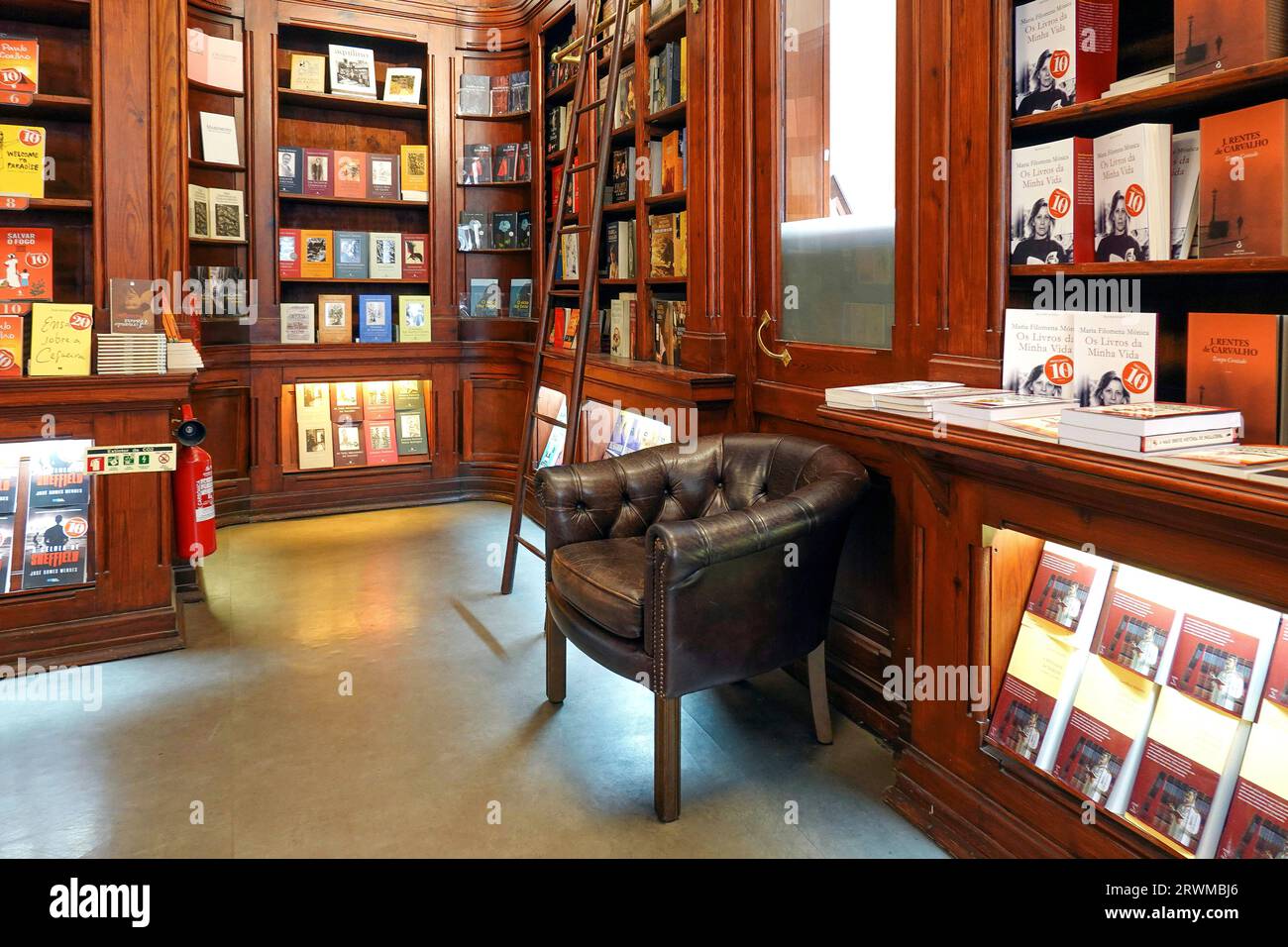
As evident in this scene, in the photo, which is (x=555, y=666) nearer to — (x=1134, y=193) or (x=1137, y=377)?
(x=1137, y=377)

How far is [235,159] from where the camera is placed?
221 inches

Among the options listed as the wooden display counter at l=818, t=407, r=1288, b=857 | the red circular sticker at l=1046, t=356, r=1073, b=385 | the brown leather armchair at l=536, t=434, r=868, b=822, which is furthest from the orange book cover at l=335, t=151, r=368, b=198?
the red circular sticker at l=1046, t=356, r=1073, b=385

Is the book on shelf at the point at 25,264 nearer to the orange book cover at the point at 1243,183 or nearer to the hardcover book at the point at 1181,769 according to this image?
the orange book cover at the point at 1243,183

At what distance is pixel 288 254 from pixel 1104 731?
17.9ft

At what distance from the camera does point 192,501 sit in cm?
416

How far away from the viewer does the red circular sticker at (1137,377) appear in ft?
6.55

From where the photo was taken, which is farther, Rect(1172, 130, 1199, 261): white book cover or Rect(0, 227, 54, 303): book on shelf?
Rect(0, 227, 54, 303): book on shelf

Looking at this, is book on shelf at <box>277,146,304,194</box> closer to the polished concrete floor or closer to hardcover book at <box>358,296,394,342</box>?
hardcover book at <box>358,296,394,342</box>

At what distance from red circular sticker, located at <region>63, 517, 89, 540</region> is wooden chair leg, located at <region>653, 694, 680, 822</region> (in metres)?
2.59

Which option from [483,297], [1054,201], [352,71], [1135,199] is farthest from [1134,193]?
[352,71]

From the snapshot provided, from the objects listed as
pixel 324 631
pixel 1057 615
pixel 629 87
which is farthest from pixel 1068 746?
pixel 629 87

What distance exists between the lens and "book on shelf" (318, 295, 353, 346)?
615cm

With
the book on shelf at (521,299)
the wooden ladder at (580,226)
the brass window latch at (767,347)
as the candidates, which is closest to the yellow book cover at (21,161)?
the wooden ladder at (580,226)
